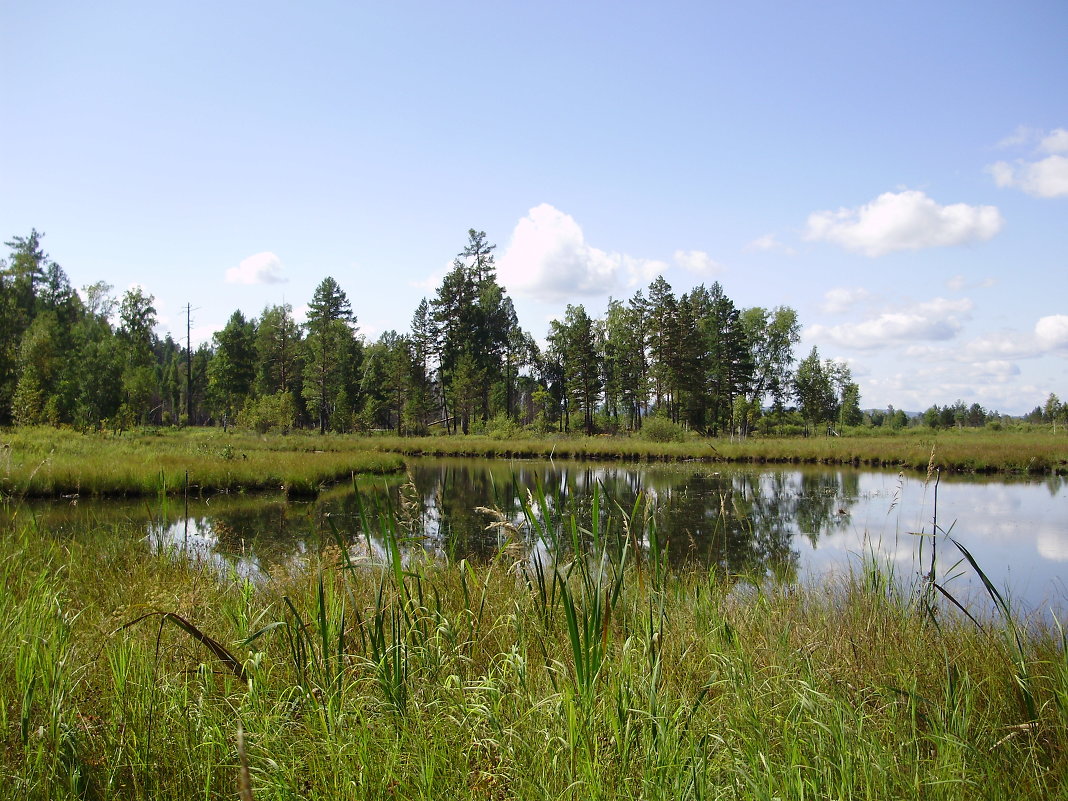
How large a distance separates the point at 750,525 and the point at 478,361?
48.9 metres

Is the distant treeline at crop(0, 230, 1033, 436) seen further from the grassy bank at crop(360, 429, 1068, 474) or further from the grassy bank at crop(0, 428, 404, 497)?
the grassy bank at crop(0, 428, 404, 497)

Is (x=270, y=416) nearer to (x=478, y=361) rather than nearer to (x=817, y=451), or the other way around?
(x=478, y=361)

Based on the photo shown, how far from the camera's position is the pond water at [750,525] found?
241 inches

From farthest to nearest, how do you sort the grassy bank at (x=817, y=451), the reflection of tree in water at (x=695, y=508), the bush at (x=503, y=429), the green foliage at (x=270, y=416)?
the bush at (x=503, y=429)
the green foliage at (x=270, y=416)
the grassy bank at (x=817, y=451)
the reflection of tree in water at (x=695, y=508)

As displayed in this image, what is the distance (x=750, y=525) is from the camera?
13.3ft

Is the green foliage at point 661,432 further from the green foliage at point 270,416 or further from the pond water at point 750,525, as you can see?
the green foliage at point 270,416

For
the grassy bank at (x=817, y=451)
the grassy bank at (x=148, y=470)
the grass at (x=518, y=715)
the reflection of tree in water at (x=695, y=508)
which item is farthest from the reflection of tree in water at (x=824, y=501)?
the grassy bank at (x=148, y=470)

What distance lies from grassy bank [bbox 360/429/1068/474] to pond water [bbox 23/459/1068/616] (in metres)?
3.89

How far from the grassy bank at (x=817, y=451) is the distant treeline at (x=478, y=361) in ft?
25.6

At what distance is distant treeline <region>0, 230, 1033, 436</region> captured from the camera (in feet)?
152

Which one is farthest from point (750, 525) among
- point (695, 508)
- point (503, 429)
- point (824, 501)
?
point (503, 429)

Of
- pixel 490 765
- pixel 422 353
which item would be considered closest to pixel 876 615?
pixel 490 765

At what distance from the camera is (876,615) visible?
12.2 feet

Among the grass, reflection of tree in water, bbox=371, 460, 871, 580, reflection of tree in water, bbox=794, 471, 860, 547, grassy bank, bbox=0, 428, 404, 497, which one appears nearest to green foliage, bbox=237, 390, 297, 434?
grassy bank, bbox=0, 428, 404, 497
